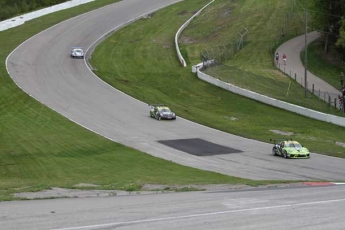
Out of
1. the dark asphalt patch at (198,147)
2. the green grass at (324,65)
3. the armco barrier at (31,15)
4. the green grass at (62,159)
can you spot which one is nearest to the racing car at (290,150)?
the dark asphalt patch at (198,147)

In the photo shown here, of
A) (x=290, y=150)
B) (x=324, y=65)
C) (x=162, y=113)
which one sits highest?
(x=290, y=150)

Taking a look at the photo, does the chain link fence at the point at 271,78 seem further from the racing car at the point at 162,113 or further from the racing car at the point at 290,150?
the racing car at the point at 290,150

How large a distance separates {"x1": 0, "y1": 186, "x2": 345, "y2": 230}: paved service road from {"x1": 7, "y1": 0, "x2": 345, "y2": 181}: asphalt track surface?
43.9 feet

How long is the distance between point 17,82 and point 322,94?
30.7m

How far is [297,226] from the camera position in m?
14.1

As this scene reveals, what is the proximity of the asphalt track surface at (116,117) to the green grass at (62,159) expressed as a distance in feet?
5.39

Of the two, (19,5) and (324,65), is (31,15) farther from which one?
(324,65)

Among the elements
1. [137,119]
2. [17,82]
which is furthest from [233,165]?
[17,82]

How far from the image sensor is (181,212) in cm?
1574

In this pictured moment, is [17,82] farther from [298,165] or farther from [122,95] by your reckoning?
[298,165]

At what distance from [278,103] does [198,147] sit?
57.6 ft

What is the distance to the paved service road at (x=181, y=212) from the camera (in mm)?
14031

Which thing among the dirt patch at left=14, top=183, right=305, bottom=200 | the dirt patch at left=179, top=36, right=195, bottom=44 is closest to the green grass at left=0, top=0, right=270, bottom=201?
the dirt patch at left=14, top=183, right=305, bottom=200

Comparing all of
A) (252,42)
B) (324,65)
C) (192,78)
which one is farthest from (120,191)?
(252,42)
